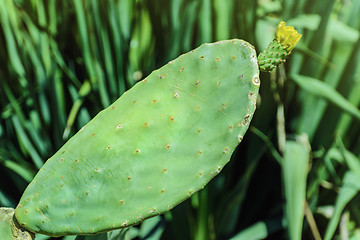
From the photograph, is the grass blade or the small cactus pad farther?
the grass blade

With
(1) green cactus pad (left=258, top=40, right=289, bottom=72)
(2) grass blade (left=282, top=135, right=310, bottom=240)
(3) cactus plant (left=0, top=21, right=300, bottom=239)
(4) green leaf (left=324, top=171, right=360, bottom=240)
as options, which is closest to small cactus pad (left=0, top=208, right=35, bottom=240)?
(3) cactus plant (left=0, top=21, right=300, bottom=239)

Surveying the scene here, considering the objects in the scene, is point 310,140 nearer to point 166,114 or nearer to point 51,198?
point 166,114

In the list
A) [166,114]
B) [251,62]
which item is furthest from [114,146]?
[251,62]

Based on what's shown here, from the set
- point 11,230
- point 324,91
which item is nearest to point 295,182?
point 324,91

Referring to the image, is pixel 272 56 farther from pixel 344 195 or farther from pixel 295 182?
pixel 344 195

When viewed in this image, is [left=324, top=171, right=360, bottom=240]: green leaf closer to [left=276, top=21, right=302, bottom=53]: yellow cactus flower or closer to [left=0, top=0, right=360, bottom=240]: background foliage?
[left=0, top=0, right=360, bottom=240]: background foliage

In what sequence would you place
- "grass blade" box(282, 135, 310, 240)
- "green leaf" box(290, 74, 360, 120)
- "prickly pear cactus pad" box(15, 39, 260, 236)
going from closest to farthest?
"prickly pear cactus pad" box(15, 39, 260, 236) → "grass blade" box(282, 135, 310, 240) → "green leaf" box(290, 74, 360, 120)
